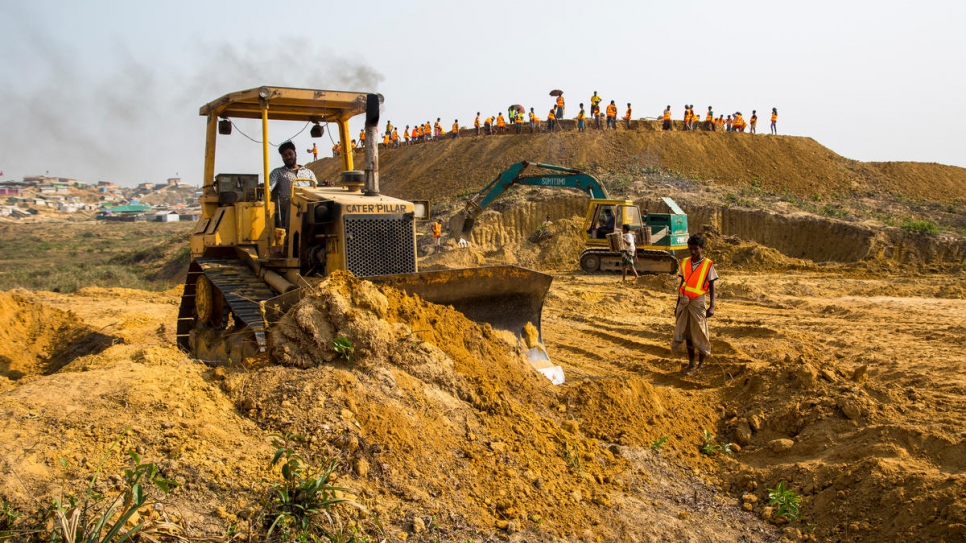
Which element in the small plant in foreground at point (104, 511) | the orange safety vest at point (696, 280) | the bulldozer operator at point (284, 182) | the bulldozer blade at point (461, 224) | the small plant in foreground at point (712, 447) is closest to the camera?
the small plant in foreground at point (104, 511)

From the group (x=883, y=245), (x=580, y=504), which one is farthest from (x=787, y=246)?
(x=580, y=504)

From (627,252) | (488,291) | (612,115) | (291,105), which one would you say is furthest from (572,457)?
(612,115)

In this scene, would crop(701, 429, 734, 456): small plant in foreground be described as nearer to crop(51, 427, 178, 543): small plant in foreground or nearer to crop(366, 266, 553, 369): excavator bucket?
crop(366, 266, 553, 369): excavator bucket

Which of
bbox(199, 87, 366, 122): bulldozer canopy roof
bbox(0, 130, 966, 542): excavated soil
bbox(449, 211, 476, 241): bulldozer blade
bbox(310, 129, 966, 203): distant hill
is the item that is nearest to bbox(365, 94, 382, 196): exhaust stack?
bbox(199, 87, 366, 122): bulldozer canopy roof

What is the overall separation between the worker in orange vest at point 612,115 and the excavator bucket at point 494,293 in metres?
30.7

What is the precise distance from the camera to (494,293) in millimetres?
7188

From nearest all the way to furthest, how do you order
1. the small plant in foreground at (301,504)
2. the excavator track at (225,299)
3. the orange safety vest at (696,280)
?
1. the small plant in foreground at (301,504)
2. the excavator track at (225,299)
3. the orange safety vest at (696,280)

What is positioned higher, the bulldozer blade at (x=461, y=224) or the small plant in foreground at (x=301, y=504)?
the bulldozer blade at (x=461, y=224)

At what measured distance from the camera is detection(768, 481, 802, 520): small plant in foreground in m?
4.85

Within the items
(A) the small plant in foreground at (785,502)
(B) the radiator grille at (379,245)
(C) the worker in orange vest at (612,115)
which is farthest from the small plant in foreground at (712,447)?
(C) the worker in orange vest at (612,115)

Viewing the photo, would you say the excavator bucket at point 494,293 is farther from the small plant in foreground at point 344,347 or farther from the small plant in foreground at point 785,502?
the small plant in foreground at point 785,502

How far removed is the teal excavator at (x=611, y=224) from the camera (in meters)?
18.6

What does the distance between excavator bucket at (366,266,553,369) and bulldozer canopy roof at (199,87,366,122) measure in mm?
2687

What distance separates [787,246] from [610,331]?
48.6 ft
